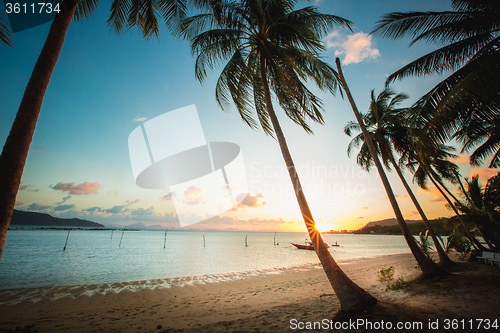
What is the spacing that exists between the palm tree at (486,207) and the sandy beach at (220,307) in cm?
392

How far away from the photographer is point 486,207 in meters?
10.7

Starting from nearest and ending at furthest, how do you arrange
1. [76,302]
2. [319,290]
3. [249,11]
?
1. [249,11]
2. [76,302]
3. [319,290]

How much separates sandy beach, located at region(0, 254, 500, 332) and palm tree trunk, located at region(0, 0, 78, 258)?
171 inches

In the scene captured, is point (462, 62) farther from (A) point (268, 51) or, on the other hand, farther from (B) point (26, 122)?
(B) point (26, 122)

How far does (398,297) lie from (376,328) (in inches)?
120

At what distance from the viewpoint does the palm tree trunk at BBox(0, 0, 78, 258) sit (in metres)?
2.87

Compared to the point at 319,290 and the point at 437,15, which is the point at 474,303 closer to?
the point at 319,290

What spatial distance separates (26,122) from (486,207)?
17849 millimetres

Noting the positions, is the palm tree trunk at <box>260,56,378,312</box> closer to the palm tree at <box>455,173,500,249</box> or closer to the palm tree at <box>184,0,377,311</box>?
the palm tree at <box>184,0,377,311</box>

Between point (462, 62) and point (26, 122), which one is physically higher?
point (462, 62)

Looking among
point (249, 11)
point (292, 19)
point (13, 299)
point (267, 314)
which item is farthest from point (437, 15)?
point (13, 299)

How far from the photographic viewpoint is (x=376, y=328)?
3510mm

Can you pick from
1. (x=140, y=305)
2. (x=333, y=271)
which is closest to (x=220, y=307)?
(x=140, y=305)

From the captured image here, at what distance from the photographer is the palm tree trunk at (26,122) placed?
9.42ft
